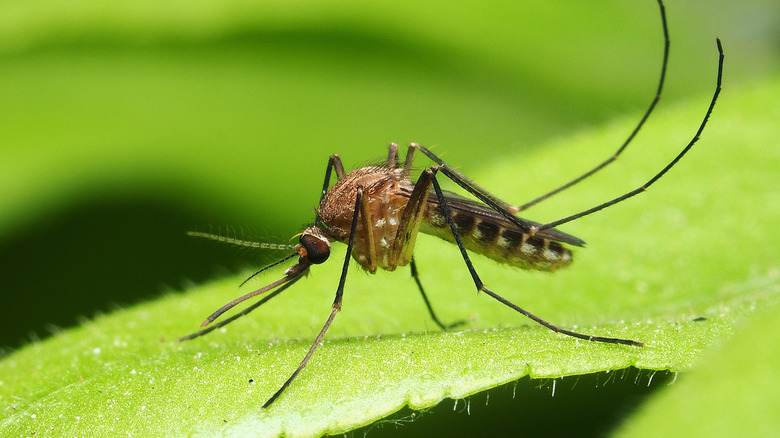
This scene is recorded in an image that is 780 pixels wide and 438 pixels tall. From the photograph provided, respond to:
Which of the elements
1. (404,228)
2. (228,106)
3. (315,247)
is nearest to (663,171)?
(404,228)

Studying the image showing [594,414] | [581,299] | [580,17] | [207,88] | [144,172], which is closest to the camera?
[594,414]

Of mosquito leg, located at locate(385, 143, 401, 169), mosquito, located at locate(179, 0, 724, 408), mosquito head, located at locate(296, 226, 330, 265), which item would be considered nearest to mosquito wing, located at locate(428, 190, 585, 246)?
mosquito, located at locate(179, 0, 724, 408)

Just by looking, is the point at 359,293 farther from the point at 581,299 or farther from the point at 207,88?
the point at 207,88

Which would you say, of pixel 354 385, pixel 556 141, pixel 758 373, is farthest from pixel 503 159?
pixel 758 373

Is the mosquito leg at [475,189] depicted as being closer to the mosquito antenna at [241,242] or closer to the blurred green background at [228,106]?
the mosquito antenna at [241,242]

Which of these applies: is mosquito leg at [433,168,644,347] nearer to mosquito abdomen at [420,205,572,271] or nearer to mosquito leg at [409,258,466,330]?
mosquito abdomen at [420,205,572,271]
